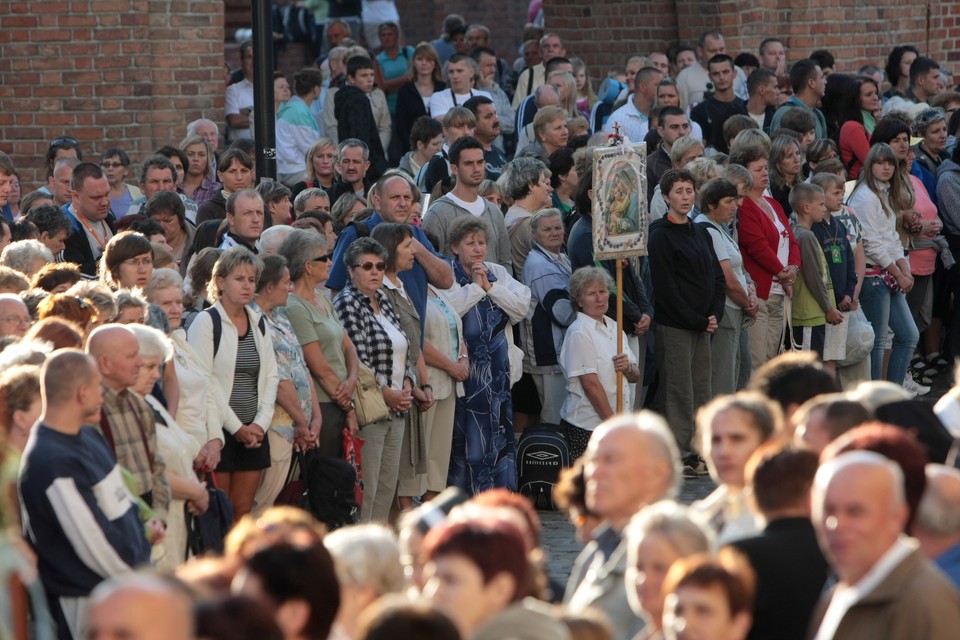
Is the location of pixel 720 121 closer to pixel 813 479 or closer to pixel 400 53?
pixel 400 53

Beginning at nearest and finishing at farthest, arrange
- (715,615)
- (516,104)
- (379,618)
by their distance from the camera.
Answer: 1. (379,618)
2. (715,615)
3. (516,104)

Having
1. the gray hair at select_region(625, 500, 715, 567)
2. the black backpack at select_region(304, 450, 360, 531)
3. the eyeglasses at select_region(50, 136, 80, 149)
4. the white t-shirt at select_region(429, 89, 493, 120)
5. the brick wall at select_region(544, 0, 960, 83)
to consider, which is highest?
the brick wall at select_region(544, 0, 960, 83)

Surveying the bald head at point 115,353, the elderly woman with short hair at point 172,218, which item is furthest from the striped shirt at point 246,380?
the elderly woman with short hair at point 172,218

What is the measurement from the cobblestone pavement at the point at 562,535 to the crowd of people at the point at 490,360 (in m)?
0.40

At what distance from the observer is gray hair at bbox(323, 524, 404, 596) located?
4797mm

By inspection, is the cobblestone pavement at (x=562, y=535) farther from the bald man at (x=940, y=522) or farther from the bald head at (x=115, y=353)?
the bald man at (x=940, y=522)

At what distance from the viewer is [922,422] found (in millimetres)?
5930

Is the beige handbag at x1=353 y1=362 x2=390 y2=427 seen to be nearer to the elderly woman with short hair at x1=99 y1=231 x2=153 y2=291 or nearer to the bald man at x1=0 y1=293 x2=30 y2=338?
the elderly woman with short hair at x1=99 y1=231 x2=153 y2=291

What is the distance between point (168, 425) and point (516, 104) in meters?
9.98

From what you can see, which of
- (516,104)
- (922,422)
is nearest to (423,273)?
(922,422)

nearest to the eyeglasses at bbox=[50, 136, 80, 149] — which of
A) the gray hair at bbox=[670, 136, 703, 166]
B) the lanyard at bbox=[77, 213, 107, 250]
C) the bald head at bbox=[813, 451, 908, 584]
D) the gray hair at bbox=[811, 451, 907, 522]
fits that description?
the lanyard at bbox=[77, 213, 107, 250]

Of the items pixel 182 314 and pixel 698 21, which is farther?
pixel 698 21

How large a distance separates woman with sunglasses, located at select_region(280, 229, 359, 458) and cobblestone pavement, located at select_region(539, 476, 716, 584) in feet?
4.23

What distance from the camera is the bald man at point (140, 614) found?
3.50m
